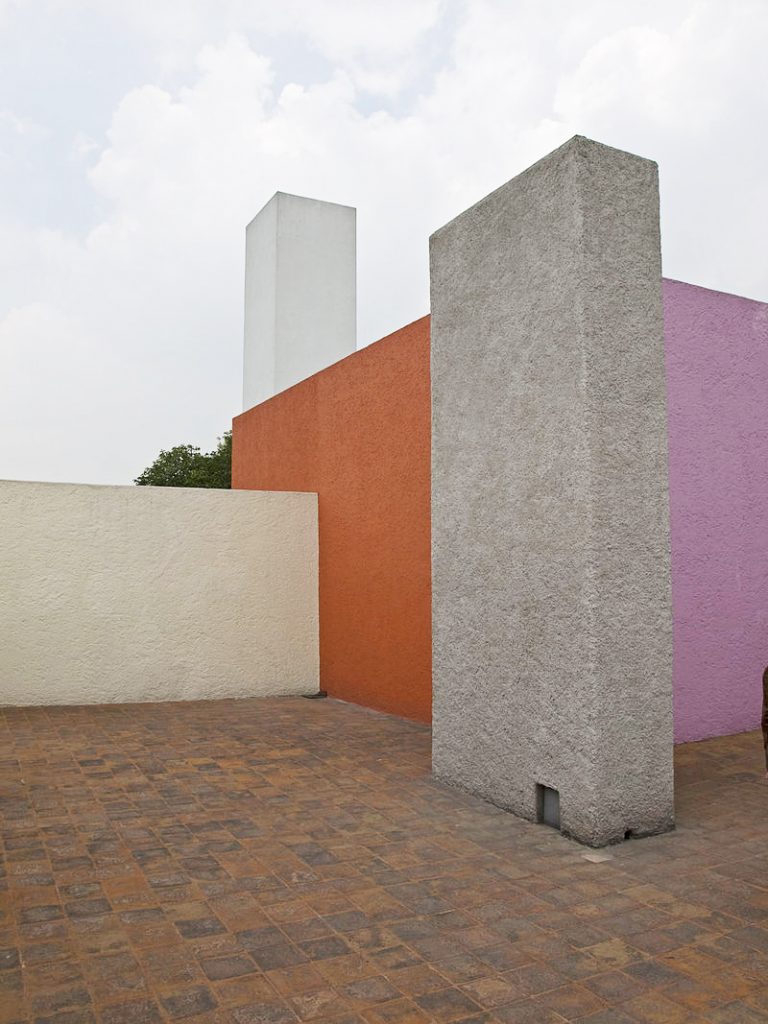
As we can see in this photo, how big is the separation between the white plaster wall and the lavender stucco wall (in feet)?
38.6

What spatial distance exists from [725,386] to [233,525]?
4.93 meters

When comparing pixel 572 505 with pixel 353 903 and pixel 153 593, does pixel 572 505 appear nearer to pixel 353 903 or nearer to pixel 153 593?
pixel 353 903

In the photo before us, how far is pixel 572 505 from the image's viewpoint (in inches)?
157

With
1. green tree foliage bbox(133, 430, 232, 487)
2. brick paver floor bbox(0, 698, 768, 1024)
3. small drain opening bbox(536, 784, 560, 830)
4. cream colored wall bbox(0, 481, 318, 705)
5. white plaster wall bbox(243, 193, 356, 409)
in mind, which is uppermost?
white plaster wall bbox(243, 193, 356, 409)

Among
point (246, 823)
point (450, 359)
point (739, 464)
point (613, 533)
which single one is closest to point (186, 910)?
point (246, 823)

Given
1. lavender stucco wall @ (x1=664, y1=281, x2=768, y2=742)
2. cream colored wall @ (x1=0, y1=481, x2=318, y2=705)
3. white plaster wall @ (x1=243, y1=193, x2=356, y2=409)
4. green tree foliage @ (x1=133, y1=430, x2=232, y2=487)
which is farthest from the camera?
green tree foliage @ (x1=133, y1=430, x2=232, y2=487)

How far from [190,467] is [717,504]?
22966 millimetres

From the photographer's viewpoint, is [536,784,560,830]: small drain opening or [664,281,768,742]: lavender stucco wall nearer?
[536,784,560,830]: small drain opening

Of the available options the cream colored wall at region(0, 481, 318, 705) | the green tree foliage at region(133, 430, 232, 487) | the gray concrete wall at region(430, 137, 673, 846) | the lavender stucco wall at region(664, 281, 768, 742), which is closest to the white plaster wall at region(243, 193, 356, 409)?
the green tree foliage at region(133, 430, 232, 487)

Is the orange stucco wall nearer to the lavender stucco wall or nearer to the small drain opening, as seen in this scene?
the lavender stucco wall

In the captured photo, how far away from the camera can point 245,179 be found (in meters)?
17.9

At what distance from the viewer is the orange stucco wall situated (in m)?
7.01

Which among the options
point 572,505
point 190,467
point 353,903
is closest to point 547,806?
point 353,903

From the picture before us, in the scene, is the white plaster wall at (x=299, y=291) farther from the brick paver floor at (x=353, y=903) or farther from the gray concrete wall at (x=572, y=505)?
the brick paver floor at (x=353, y=903)
